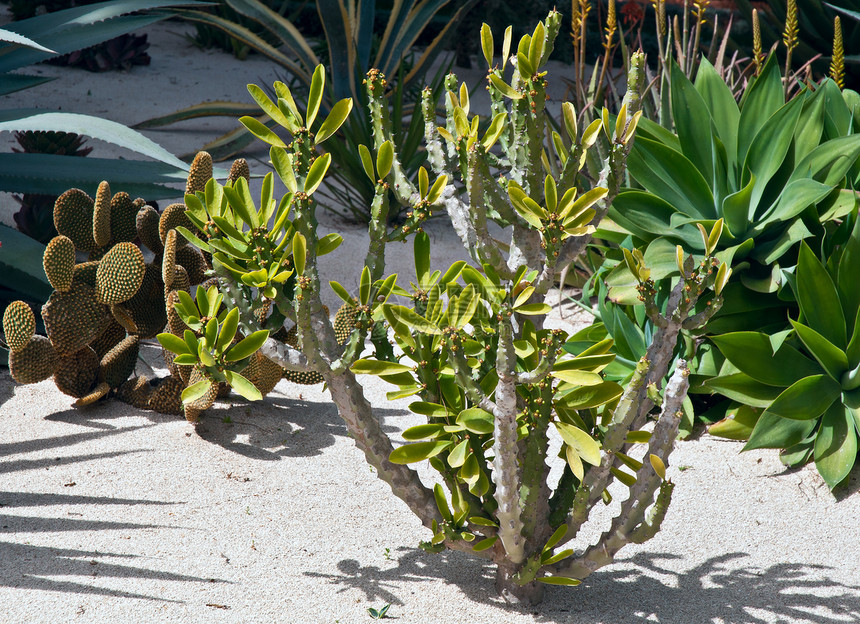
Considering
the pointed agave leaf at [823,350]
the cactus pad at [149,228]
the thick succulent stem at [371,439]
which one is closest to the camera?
the thick succulent stem at [371,439]

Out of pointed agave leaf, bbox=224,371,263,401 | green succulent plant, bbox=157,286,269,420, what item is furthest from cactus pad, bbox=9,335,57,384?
pointed agave leaf, bbox=224,371,263,401

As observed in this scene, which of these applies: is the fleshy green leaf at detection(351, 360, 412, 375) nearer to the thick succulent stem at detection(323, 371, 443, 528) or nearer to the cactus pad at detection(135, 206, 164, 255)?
the thick succulent stem at detection(323, 371, 443, 528)

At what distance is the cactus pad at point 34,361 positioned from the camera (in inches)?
92.0

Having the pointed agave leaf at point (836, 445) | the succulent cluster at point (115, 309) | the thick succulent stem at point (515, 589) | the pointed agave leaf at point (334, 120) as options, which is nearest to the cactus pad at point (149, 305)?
the succulent cluster at point (115, 309)

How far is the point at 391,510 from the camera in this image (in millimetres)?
2102

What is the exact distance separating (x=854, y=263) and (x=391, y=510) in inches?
57.4

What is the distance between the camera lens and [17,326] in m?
2.30

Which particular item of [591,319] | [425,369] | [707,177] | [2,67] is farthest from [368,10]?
[425,369]

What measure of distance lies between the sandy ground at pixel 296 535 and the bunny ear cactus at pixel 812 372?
0.15 meters

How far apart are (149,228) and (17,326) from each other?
1.72 feet

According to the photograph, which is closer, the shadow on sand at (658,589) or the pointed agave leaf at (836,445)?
the shadow on sand at (658,589)

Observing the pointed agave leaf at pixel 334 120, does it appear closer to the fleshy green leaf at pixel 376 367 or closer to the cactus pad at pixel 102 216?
the fleshy green leaf at pixel 376 367

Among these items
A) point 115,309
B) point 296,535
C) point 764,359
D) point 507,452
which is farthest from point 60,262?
point 764,359

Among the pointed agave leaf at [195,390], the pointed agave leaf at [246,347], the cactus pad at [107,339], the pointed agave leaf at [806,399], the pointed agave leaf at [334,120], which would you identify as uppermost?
the pointed agave leaf at [334,120]
